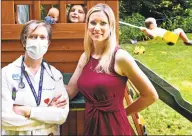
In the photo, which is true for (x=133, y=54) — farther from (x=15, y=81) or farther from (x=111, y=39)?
(x=15, y=81)

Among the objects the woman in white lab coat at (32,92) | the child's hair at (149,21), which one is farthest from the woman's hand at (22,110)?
the child's hair at (149,21)

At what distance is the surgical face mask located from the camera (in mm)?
1541

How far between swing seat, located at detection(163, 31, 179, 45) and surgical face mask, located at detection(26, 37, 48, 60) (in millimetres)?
491

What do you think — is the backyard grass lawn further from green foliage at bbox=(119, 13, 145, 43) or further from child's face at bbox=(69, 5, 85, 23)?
child's face at bbox=(69, 5, 85, 23)

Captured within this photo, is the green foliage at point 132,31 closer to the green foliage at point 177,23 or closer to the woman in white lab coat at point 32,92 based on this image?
the green foliage at point 177,23

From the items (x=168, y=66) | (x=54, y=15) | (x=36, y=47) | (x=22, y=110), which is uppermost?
(x=54, y=15)

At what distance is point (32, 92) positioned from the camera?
60.2 inches

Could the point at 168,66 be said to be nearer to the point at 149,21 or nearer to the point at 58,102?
Result: the point at 149,21

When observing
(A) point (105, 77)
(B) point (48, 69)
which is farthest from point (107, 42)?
(B) point (48, 69)

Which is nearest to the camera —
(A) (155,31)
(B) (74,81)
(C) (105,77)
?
(C) (105,77)

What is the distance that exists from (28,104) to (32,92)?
0.05m

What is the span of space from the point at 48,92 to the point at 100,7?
1.16 ft

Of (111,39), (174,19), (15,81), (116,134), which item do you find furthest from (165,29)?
(15,81)

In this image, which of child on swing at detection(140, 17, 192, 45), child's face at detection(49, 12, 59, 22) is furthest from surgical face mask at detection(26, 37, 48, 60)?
child on swing at detection(140, 17, 192, 45)
